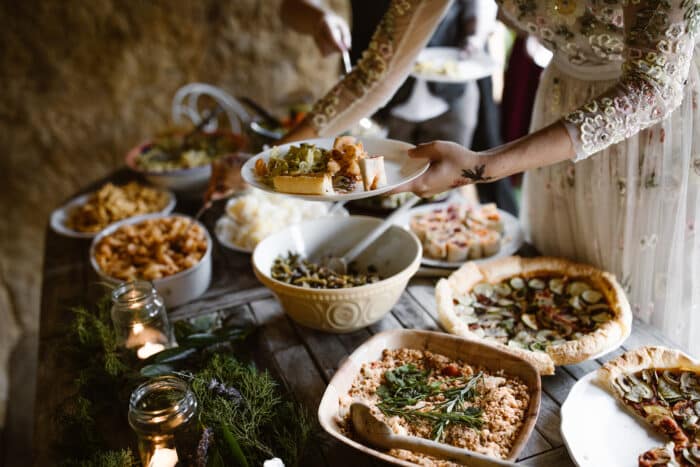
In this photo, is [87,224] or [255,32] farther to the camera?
[255,32]

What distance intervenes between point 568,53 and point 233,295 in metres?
1.33

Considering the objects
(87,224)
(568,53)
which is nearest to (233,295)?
(87,224)

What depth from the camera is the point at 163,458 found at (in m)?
1.11

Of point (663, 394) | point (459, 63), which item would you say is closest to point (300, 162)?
point (663, 394)

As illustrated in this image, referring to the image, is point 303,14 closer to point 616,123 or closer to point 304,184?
point 304,184

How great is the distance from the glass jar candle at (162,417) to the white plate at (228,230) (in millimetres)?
959

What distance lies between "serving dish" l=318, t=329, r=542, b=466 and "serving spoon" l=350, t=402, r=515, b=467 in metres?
0.03

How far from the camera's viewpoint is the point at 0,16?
3.94 m

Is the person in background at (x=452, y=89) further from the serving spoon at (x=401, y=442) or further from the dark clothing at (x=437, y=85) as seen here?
the serving spoon at (x=401, y=442)

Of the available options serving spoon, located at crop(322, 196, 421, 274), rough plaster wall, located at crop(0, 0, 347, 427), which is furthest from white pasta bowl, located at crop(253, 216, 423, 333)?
rough plaster wall, located at crop(0, 0, 347, 427)

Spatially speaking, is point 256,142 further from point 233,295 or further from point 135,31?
point 135,31

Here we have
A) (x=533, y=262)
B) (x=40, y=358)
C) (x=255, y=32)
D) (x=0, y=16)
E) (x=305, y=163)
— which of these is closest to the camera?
(x=305, y=163)

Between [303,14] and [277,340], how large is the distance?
1718 mm

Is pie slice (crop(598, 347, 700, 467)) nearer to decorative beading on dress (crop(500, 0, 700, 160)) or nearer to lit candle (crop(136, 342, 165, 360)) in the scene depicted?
decorative beading on dress (crop(500, 0, 700, 160))
